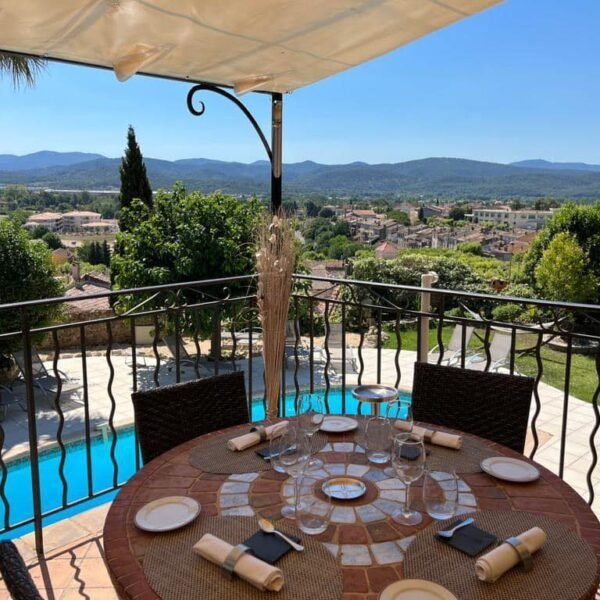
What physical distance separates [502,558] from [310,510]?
1.40 ft

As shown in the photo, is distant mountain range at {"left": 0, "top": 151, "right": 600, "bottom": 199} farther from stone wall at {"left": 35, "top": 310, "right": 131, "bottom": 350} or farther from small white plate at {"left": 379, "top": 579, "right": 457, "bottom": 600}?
small white plate at {"left": 379, "top": 579, "right": 457, "bottom": 600}

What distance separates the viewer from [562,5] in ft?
55.9

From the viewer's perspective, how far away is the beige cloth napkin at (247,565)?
0.98m

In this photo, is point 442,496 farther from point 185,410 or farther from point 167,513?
point 185,410

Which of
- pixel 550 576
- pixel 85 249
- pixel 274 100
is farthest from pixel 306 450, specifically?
pixel 85 249

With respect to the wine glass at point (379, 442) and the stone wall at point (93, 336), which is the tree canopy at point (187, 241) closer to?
the stone wall at point (93, 336)

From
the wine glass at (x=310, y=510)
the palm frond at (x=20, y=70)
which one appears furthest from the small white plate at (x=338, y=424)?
the palm frond at (x=20, y=70)

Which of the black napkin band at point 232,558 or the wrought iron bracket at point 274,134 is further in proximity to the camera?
the wrought iron bracket at point 274,134

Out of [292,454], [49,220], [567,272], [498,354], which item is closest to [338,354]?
[498,354]

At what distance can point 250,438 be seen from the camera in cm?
165

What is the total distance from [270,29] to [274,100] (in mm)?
1237

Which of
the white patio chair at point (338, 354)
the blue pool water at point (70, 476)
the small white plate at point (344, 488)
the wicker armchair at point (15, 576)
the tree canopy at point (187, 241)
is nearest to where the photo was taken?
the wicker armchair at point (15, 576)

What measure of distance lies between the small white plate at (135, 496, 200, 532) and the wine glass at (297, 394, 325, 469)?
38cm

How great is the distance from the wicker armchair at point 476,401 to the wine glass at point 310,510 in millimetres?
864
